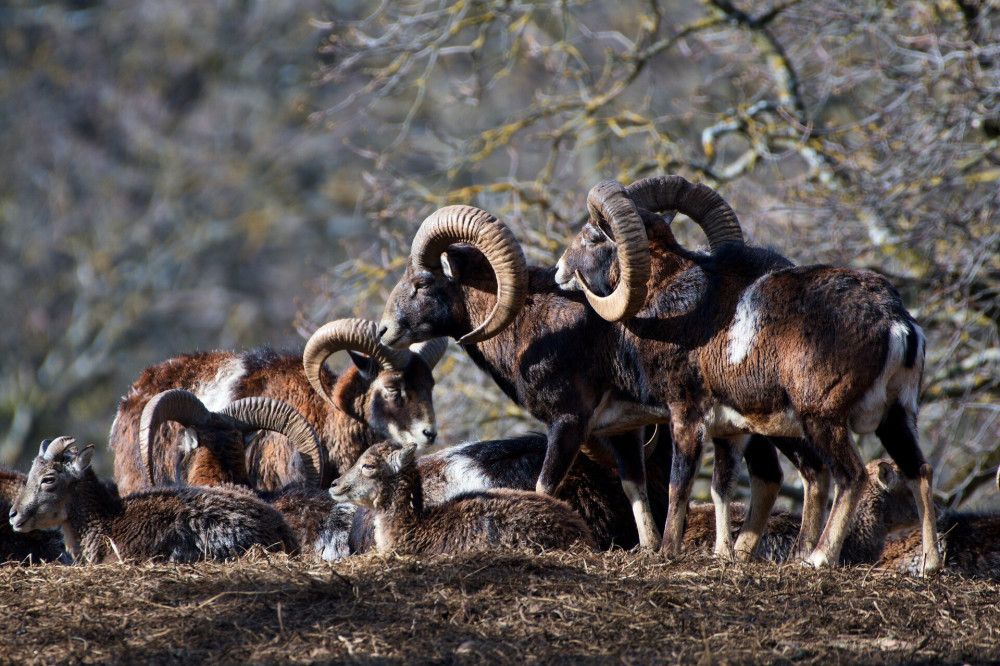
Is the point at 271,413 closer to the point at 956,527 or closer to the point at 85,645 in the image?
the point at 85,645

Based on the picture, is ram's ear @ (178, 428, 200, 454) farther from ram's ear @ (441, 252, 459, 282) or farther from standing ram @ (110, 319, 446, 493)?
ram's ear @ (441, 252, 459, 282)

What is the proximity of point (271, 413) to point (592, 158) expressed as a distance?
12547mm

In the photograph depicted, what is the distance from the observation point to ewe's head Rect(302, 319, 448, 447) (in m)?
10.9

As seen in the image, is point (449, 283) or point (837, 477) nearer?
point (837, 477)

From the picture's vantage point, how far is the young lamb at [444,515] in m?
8.16

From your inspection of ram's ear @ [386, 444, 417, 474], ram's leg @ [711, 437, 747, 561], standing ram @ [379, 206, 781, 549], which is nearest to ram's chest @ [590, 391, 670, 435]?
standing ram @ [379, 206, 781, 549]

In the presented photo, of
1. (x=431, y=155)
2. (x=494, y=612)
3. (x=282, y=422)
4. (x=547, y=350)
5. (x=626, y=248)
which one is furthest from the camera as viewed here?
(x=431, y=155)

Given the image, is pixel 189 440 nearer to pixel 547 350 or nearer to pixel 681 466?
pixel 547 350

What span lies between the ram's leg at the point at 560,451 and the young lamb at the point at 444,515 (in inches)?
12.6

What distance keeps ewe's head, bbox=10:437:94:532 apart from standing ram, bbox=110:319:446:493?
1860 mm

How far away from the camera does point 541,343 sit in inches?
358

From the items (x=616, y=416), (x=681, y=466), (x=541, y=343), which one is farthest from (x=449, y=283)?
(x=681, y=466)

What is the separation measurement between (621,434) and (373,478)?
6.04ft

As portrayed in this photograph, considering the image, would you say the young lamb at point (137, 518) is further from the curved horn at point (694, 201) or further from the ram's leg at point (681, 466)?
the curved horn at point (694, 201)
